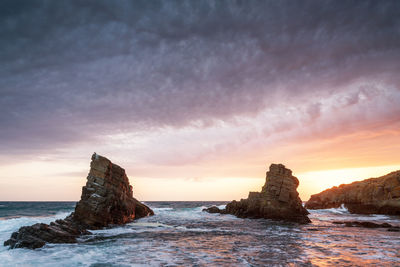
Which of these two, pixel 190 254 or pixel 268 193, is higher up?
pixel 268 193

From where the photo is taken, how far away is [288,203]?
48.2 m

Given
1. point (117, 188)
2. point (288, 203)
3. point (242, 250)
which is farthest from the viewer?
point (288, 203)

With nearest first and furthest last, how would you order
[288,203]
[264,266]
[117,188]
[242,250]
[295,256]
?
[264,266], [295,256], [242,250], [117,188], [288,203]

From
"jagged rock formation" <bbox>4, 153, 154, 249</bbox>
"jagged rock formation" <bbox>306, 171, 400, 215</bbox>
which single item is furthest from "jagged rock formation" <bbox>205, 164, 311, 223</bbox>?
Result: "jagged rock formation" <bbox>306, 171, 400, 215</bbox>

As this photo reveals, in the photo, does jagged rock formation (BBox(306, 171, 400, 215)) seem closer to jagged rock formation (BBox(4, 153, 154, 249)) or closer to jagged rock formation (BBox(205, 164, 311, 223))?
jagged rock formation (BBox(205, 164, 311, 223))

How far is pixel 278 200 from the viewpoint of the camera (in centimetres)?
4919

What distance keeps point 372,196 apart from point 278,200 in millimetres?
33631

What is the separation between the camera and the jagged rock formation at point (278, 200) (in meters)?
47.2

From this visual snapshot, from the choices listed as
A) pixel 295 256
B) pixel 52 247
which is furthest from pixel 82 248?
pixel 295 256

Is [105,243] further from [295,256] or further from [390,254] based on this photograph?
[390,254]

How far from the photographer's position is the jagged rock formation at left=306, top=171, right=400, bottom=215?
5978cm

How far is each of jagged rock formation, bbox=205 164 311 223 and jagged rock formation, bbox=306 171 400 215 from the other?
27.7 m

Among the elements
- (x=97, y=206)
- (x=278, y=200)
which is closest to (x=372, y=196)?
(x=278, y=200)

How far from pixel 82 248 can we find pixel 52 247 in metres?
2.29
